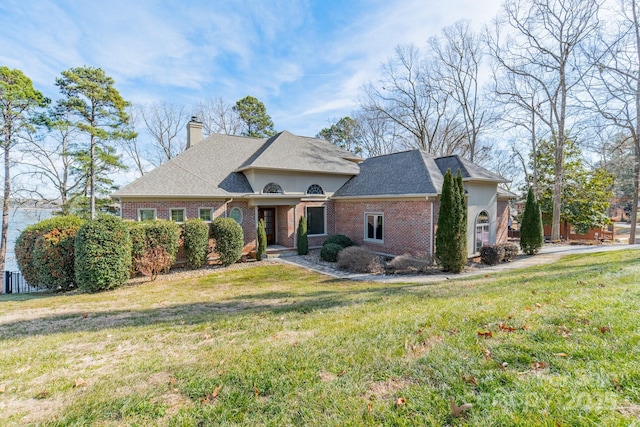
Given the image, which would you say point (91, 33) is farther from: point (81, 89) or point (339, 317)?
point (339, 317)

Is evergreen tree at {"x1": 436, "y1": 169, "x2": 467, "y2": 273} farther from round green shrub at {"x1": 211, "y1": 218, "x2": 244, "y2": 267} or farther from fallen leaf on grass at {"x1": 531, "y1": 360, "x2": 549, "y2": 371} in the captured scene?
fallen leaf on grass at {"x1": 531, "y1": 360, "x2": 549, "y2": 371}

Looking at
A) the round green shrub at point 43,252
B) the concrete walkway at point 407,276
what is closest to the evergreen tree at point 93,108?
the round green shrub at point 43,252

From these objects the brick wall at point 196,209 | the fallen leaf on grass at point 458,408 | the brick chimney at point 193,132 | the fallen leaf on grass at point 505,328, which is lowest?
the fallen leaf on grass at point 458,408

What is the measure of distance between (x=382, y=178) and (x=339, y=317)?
12340 millimetres

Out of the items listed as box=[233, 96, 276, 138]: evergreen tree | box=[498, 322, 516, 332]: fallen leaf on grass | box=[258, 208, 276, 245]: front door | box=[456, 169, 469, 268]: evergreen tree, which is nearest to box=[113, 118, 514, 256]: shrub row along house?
box=[258, 208, 276, 245]: front door

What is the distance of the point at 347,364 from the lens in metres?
3.45

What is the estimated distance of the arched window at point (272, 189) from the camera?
16859 mm

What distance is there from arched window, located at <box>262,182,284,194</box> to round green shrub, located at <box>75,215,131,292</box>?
7.72 metres

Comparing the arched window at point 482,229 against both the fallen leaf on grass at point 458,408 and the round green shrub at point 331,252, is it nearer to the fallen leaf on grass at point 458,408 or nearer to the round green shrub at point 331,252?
the round green shrub at point 331,252

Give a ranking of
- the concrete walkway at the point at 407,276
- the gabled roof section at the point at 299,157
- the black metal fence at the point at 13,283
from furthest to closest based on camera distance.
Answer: the gabled roof section at the point at 299,157 → the black metal fence at the point at 13,283 → the concrete walkway at the point at 407,276

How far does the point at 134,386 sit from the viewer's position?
3244 millimetres

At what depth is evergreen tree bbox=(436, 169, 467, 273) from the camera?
11781 mm

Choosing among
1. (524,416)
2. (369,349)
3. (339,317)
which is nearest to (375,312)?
(339,317)

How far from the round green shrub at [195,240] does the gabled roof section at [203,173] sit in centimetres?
192
